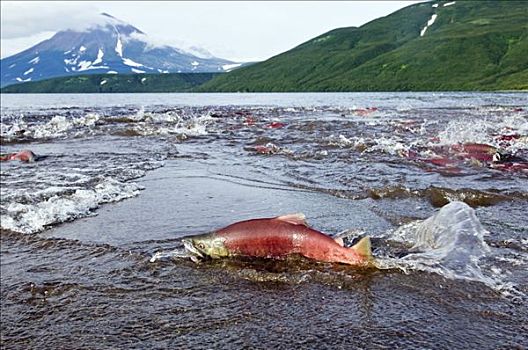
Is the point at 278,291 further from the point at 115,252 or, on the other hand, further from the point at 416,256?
the point at 115,252

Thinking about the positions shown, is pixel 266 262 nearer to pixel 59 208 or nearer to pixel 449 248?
pixel 449 248

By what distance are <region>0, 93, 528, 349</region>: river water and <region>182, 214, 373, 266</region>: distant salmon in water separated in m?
0.15

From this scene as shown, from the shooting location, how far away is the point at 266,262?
6.00 m

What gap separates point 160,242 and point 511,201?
20.5 ft

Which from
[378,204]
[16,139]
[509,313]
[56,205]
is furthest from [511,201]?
[16,139]

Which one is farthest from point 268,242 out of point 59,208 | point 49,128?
point 49,128

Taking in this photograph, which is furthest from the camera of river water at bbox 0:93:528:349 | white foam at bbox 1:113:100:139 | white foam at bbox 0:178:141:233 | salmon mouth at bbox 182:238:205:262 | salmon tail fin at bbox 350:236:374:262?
white foam at bbox 1:113:100:139

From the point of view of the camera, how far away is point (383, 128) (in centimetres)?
2547

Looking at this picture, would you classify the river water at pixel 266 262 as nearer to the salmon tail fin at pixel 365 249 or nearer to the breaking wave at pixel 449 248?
the breaking wave at pixel 449 248

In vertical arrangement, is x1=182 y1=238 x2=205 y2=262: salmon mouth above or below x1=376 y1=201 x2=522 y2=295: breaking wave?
above

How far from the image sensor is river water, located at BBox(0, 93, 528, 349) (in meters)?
4.27

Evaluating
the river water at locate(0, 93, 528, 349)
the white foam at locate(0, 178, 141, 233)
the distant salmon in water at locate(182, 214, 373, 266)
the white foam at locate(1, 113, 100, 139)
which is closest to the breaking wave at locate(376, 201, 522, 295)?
the river water at locate(0, 93, 528, 349)

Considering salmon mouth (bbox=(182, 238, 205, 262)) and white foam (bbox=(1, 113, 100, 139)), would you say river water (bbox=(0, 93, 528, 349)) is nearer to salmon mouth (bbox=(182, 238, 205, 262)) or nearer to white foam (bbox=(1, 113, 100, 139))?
salmon mouth (bbox=(182, 238, 205, 262))

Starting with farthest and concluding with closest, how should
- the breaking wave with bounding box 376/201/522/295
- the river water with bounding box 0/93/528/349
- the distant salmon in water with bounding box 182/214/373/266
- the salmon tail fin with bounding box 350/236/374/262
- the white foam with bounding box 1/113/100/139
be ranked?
the white foam with bounding box 1/113/100/139, the distant salmon in water with bounding box 182/214/373/266, the salmon tail fin with bounding box 350/236/374/262, the breaking wave with bounding box 376/201/522/295, the river water with bounding box 0/93/528/349
